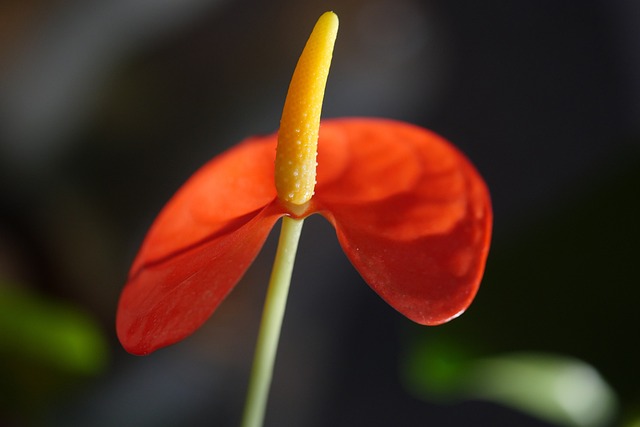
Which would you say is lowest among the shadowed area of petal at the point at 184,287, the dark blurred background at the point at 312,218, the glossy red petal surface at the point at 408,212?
the shadowed area of petal at the point at 184,287

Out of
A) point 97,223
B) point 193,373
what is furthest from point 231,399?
point 97,223

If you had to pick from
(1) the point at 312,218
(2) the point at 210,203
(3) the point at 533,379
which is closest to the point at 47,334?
(2) the point at 210,203

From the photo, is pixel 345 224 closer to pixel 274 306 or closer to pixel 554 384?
pixel 274 306

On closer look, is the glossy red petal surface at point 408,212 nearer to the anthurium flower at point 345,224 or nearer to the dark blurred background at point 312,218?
the anthurium flower at point 345,224

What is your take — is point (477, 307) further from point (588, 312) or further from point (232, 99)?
point (232, 99)

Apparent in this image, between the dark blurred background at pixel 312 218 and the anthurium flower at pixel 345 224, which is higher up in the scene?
the dark blurred background at pixel 312 218

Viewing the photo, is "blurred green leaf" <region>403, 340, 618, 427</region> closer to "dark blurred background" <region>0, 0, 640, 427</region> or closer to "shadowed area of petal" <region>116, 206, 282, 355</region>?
"dark blurred background" <region>0, 0, 640, 427</region>

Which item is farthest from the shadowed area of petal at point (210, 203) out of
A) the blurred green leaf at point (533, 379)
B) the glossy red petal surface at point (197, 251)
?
the blurred green leaf at point (533, 379)
